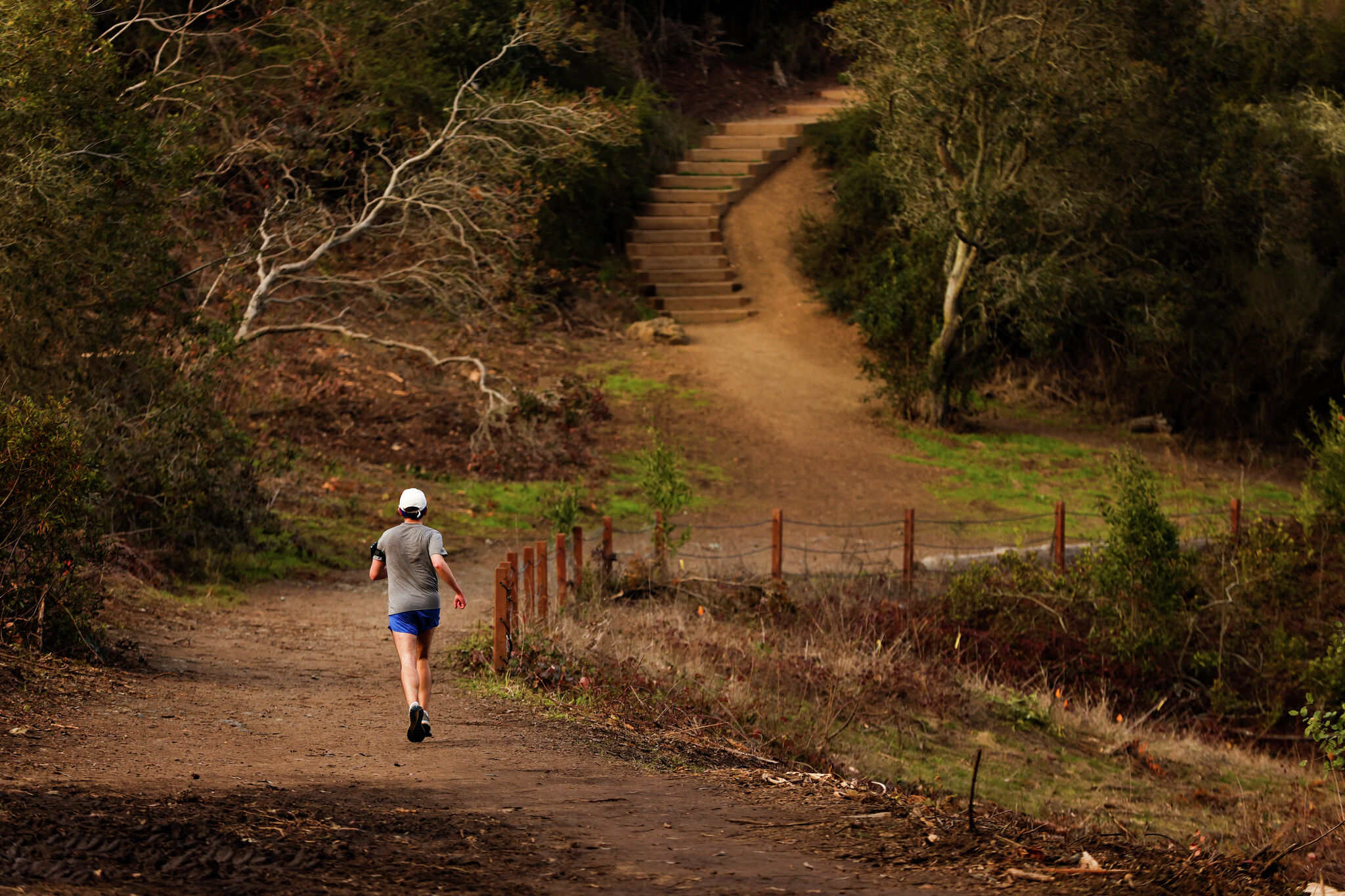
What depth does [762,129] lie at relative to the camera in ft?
111

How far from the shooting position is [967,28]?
791 inches

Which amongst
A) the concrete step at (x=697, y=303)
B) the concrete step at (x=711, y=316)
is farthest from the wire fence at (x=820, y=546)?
the concrete step at (x=697, y=303)

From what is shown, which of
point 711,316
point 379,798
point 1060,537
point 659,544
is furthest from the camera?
point 711,316

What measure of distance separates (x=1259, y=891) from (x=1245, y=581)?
35.6ft

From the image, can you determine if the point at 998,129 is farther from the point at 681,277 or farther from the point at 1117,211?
the point at 681,277

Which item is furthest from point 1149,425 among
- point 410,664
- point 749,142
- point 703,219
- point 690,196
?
point 410,664

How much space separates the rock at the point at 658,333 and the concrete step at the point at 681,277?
2170mm

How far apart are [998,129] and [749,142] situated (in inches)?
526

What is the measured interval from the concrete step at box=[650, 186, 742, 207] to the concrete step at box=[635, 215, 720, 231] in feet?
2.30

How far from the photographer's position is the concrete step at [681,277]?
28031 mm

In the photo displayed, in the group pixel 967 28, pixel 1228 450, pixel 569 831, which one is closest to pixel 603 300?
pixel 967 28

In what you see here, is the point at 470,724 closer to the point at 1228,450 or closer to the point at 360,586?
the point at 360,586

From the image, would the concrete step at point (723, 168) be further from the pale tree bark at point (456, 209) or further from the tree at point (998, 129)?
the pale tree bark at point (456, 209)

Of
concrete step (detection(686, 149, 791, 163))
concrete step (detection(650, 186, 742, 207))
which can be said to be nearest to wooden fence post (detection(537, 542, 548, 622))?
concrete step (detection(650, 186, 742, 207))
